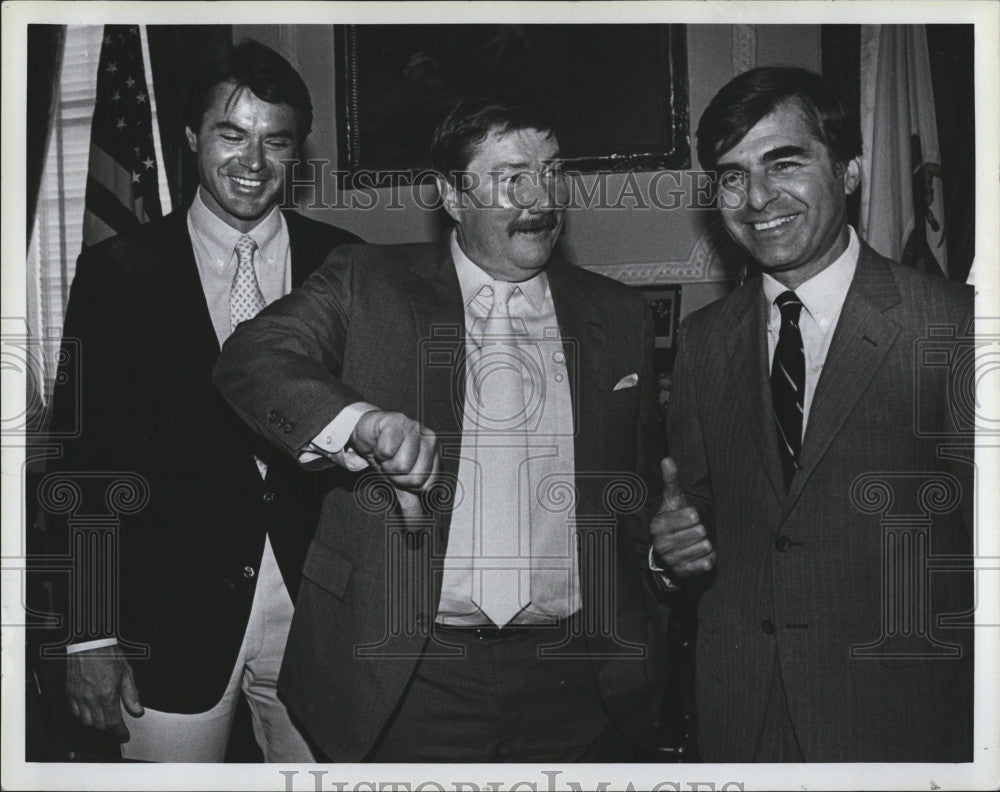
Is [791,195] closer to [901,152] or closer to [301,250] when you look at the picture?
[901,152]

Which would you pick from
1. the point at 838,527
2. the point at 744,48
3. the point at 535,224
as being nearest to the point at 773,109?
the point at 744,48

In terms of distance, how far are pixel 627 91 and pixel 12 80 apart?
136 centimetres

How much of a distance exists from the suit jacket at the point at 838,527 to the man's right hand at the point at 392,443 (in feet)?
1.95

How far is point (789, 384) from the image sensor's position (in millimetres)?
2215

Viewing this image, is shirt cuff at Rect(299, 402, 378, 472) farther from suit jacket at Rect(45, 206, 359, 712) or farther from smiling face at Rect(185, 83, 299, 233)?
smiling face at Rect(185, 83, 299, 233)

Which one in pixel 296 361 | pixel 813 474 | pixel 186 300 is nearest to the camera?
pixel 296 361

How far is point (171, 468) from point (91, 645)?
0.43m

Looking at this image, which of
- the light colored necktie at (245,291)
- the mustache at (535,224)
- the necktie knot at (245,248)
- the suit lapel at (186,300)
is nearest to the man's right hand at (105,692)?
the light colored necktie at (245,291)

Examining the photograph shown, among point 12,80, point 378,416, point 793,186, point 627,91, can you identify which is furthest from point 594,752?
point 12,80

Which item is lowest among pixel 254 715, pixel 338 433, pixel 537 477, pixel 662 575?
pixel 254 715

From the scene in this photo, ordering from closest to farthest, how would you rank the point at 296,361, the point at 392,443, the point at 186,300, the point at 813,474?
the point at 392,443 < the point at 296,361 < the point at 813,474 < the point at 186,300

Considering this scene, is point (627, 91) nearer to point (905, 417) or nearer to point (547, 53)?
point (547, 53)

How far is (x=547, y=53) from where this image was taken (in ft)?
7.60

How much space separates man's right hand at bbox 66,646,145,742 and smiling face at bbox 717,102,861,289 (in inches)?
64.4
